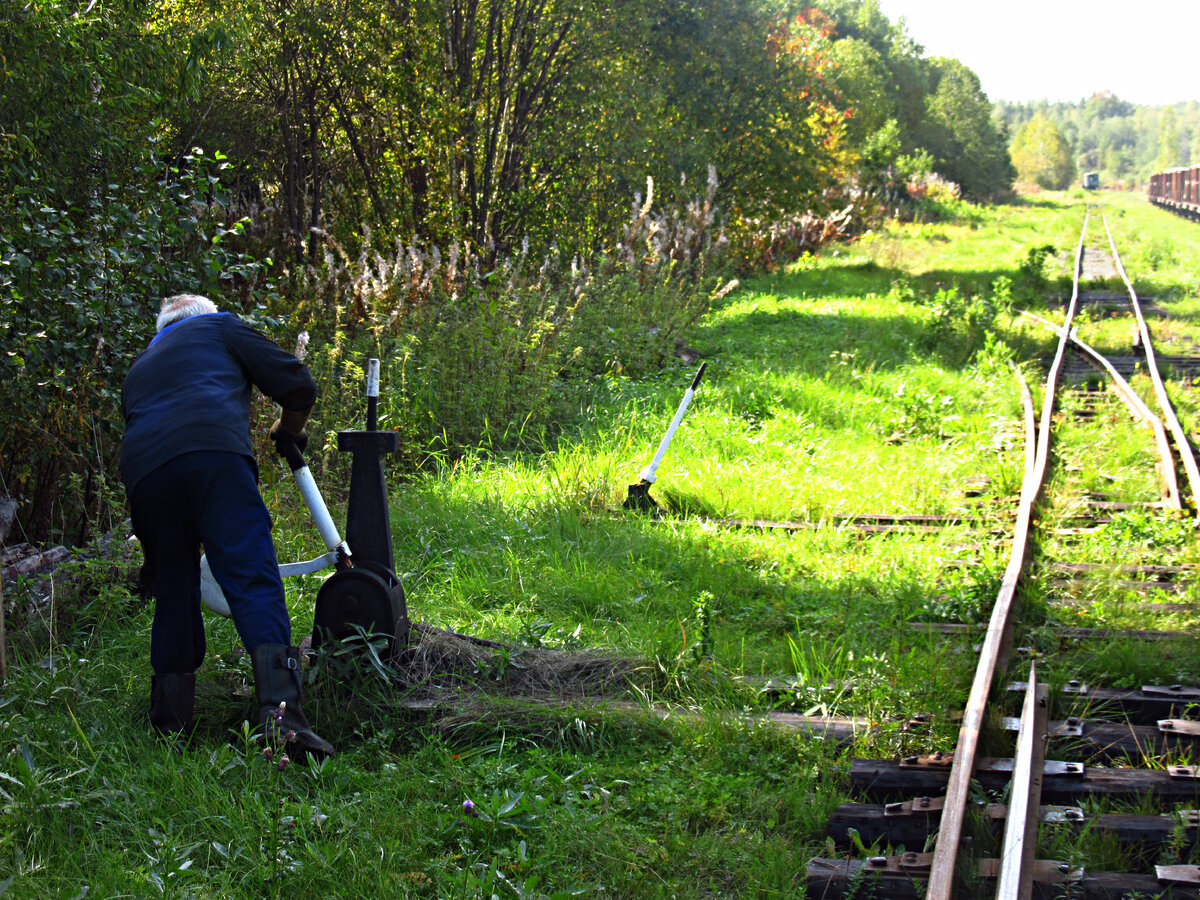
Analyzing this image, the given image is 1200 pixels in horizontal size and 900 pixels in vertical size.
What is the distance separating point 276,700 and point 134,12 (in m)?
5.22

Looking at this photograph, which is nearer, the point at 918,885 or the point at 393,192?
the point at 918,885

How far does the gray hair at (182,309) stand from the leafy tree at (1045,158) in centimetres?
11688

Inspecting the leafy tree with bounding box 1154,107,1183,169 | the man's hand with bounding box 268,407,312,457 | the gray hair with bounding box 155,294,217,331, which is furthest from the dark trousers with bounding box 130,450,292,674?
the leafy tree with bounding box 1154,107,1183,169

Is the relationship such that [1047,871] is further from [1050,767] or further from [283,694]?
[283,694]

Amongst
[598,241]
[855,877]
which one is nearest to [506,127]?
[598,241]

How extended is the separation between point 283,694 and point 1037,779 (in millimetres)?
2789

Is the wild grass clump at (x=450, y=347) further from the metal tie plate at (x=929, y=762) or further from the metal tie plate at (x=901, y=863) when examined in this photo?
the metal tie plate at (x=901, y=863)

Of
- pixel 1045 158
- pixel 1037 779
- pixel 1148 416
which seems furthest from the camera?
pixel 1045 158

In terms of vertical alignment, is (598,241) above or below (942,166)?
below

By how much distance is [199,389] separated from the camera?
4.09m

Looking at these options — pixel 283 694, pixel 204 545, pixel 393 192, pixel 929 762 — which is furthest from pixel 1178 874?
pixel 393 192

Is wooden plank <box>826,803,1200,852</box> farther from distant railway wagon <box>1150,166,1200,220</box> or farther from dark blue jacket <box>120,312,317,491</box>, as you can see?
distant railway wagon <box>1150,166,1200,220</box>

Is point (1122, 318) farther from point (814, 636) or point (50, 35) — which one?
point (50, 35)

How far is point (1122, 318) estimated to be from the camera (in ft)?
49.1
